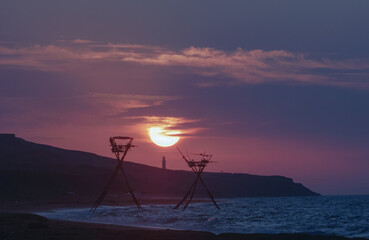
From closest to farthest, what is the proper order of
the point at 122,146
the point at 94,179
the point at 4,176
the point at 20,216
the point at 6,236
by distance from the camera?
the point at 6,236, the point at 20,216, the point at 122,146, the point at 4,176, the point at 94,179

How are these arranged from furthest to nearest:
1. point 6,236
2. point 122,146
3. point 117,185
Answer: point 117,185
point 122,146
point 6,236

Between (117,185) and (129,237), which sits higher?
(117,185)

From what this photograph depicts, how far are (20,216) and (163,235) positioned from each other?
15740 mm

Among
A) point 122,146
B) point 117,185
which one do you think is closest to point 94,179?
point 117,185

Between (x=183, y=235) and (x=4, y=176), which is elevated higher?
(x=4, y=176)

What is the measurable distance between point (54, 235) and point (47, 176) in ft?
424

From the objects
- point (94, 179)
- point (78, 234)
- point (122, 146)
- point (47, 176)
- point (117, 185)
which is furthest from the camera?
point (117, 185)

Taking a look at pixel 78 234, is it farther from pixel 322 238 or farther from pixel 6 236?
pixel 322 238

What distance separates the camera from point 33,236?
28.2m

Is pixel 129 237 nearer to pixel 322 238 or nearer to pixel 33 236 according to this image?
pixel 33 236

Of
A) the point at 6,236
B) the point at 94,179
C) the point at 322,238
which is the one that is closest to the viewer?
the point at 6,236

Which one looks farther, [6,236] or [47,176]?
[47,176]

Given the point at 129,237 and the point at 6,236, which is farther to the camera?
the point at 129,237

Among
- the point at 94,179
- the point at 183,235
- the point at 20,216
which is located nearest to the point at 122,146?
the point at 20,216
